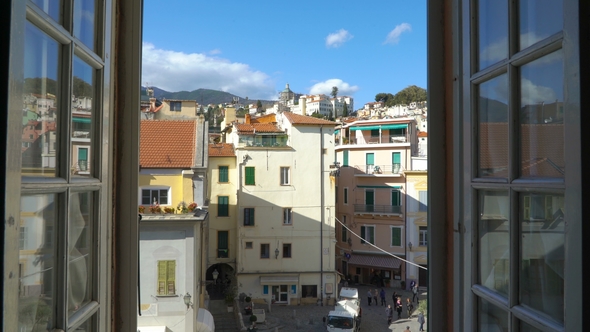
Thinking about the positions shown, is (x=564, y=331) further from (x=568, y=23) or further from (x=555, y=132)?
(x=568, y=23)

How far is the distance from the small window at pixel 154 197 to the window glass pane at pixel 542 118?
8592 mm

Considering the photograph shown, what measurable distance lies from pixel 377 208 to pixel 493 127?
17607 mm

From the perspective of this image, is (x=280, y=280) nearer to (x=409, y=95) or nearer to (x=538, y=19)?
(x=538, y=19)

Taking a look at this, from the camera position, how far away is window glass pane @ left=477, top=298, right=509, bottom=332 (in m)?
1.13

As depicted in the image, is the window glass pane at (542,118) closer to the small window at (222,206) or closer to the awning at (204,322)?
the awning at (204,322)

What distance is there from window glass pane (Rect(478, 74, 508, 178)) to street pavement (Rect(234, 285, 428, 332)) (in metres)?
11.8

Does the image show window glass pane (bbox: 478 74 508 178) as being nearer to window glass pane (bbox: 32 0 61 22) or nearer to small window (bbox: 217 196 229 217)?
window glass pane (bbox: 32 0 61 22)

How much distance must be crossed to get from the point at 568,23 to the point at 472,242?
2.03ft

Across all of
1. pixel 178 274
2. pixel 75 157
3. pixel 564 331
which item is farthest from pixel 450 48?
pixel 178 274

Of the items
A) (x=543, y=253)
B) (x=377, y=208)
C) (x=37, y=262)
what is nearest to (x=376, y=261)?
(x=377, y=208)

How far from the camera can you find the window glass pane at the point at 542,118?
911mm

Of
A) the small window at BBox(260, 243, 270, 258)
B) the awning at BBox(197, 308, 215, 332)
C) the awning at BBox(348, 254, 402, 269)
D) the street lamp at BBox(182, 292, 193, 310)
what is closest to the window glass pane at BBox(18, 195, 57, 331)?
the street lamp at BBox(182, 292, 193, 310)

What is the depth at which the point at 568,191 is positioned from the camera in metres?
0.85

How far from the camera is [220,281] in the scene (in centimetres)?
1753
